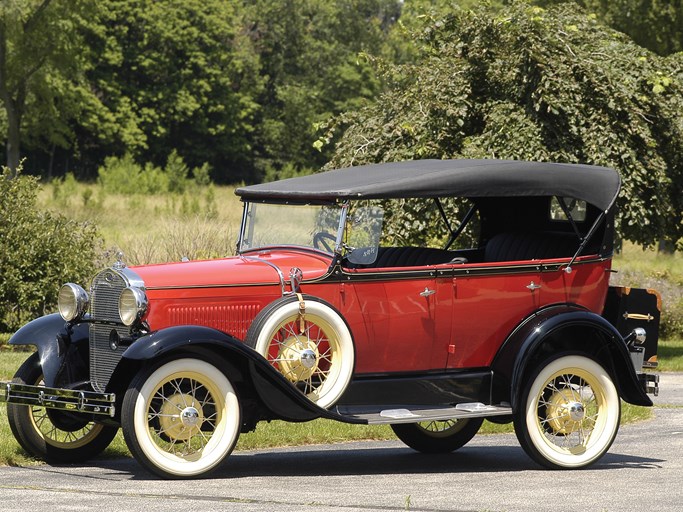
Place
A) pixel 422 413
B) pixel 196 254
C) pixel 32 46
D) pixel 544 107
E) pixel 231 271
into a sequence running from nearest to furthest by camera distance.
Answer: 1. pixel 231 271
2. pixel 422 413
3. pixel 544 107
4. pixel 196 254
5. pixel 32 46

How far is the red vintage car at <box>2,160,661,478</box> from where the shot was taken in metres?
7.34

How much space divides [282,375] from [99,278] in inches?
58.7

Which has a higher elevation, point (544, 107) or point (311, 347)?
point (544, 107)

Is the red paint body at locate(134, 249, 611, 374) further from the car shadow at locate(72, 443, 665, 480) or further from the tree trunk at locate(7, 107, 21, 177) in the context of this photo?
the tree trunk at locate(7, 107, 21, 177)

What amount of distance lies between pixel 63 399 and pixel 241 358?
3.67ft

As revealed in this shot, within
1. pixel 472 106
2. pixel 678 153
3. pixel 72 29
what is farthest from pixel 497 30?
pixel 72 29

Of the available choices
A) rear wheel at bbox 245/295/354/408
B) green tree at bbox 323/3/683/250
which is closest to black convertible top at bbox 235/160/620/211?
rear wheel at bbox 245/295/354/408

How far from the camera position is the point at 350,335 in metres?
7.66

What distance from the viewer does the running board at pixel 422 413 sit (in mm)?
7727

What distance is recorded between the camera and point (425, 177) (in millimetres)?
8078

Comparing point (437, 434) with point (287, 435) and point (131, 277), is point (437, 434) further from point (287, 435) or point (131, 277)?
point (131, 277)

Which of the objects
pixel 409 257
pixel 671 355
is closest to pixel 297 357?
pixel 409 257

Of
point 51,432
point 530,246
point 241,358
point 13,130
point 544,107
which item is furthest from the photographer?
point 13,130

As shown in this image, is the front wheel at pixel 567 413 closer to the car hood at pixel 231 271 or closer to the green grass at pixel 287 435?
the car hood at pixel 231 271
